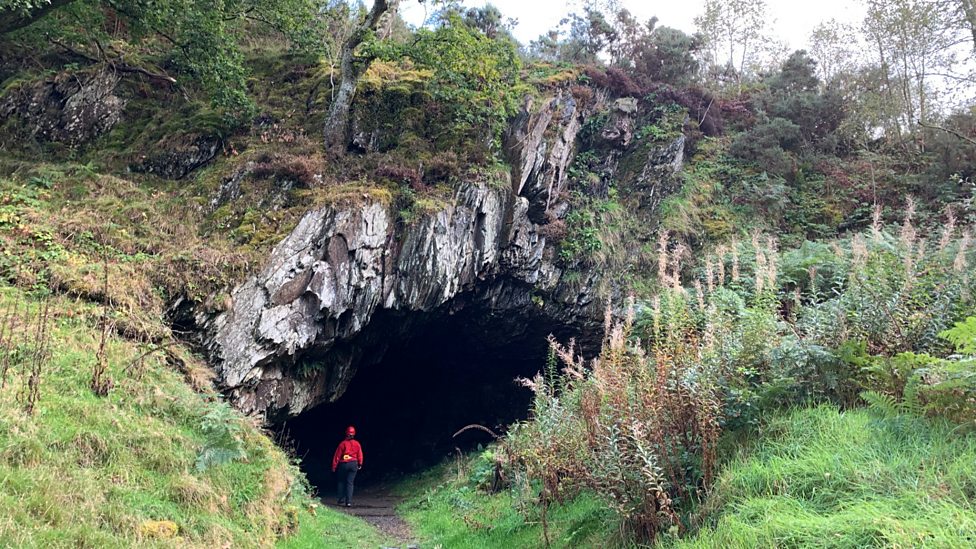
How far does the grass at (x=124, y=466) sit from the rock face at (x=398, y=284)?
1.79 m

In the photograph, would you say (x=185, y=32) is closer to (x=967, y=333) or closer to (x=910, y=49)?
(x=967, y=333)

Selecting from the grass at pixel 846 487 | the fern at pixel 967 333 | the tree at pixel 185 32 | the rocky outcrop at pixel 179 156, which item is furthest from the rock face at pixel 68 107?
the fern at pixel 967 333

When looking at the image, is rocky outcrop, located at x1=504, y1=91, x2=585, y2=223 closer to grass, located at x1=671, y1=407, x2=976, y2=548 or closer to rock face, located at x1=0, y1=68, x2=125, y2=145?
rock face, located at x1=0, y1=68, x2=125, y2=145

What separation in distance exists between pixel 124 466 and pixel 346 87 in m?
9.99

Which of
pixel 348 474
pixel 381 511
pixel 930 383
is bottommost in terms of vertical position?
pixel 381 511

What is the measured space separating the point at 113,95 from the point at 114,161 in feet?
8.47

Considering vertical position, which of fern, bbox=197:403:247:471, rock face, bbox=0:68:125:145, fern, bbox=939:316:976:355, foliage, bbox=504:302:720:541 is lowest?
fern, bbox=197:403:247:471

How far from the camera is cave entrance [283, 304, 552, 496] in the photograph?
16141 mm

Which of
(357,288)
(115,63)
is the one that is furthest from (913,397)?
(115,63)

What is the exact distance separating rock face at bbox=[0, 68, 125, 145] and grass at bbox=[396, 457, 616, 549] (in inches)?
→ 450

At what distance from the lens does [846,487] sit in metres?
3.24

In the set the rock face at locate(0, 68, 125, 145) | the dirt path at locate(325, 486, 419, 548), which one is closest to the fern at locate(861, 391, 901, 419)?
the dirt path at locate(325, 486, 419, 548)

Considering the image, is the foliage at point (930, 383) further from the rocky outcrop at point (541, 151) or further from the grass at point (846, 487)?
the rocky outcrop at point (541, 151)

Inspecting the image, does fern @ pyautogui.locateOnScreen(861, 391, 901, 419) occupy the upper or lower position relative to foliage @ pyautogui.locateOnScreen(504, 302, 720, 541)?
upper
